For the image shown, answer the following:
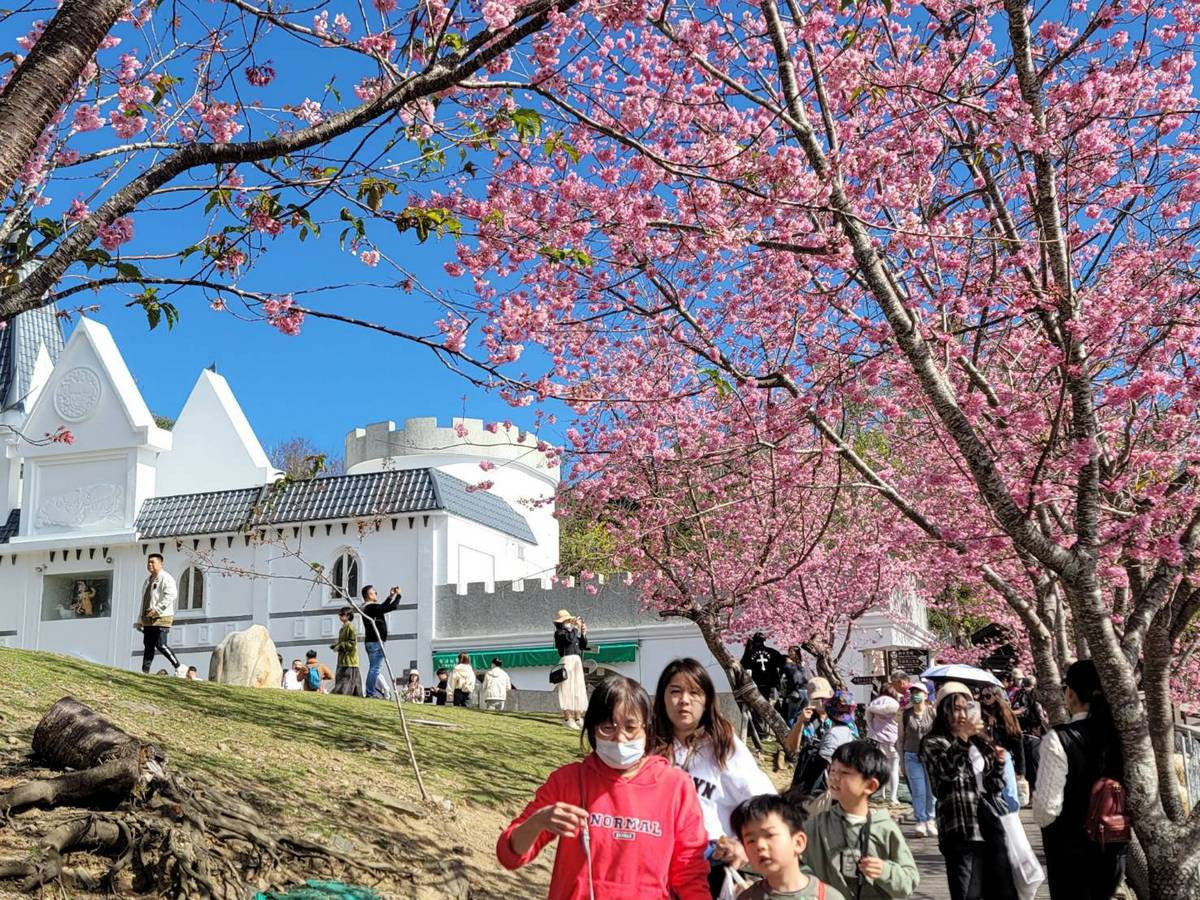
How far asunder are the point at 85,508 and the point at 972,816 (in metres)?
35.6

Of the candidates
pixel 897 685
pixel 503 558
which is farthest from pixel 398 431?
pixel 897 685

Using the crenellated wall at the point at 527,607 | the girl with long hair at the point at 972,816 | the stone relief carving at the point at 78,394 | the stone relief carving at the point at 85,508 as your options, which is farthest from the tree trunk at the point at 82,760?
the stone relief carving at the point at 78,394

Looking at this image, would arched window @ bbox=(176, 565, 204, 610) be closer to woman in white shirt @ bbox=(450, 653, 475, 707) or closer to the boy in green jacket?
woman in white shirt @ bbox=(450, 653, 475, 707)

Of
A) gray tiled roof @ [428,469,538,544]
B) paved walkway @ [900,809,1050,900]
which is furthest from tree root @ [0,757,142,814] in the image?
gray tiled roof @ [428,469,538,544]

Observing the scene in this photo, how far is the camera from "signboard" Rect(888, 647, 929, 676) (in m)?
26.8

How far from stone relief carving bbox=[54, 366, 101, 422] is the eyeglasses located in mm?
37255

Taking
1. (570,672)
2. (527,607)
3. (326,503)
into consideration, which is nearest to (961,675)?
(570,672)

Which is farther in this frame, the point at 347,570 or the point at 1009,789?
the point at 347,570

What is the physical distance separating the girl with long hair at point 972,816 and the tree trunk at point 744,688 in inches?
342

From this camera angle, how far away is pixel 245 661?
1928cm

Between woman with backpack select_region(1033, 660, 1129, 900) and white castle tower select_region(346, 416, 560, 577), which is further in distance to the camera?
white castle tower select_region(346, 416, 560, 577)

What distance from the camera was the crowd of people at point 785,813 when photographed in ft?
13.9

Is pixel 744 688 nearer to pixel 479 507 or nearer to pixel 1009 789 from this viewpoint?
pixel 1009 789

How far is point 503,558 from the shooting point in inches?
1479
